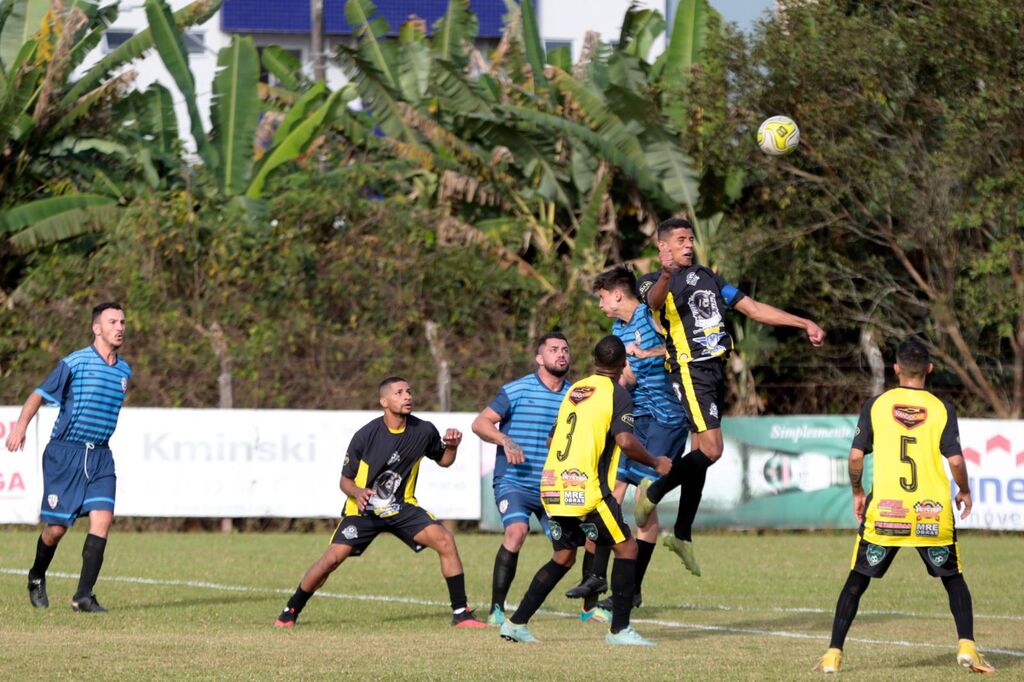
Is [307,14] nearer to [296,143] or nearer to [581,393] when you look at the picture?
[296,143]

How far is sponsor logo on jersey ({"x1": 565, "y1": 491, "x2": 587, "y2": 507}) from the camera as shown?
345 inches

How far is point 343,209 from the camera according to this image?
24750mm

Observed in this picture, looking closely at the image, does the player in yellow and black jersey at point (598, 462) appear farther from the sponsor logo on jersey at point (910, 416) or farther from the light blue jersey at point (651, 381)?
the light blue jersey at point (651, 381)

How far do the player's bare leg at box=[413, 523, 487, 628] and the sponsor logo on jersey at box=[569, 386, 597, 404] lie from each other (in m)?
1.76

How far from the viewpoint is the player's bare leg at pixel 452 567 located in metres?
10.1

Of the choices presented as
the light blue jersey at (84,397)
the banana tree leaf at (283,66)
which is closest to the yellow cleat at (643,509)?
the light blue jersey at (84,397)

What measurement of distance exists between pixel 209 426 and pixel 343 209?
257 inches

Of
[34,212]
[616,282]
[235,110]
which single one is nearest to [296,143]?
[235,110]

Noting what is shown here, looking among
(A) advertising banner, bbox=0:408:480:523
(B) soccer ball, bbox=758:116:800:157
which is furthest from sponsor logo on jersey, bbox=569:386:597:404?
(A) advertising banner, bbox=0:408:480:523

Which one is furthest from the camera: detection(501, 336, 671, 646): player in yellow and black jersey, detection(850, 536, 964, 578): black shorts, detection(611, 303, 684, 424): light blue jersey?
detection(611, 303, 684, 424): light blue jersey

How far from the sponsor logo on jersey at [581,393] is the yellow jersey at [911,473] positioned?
1.56 metres

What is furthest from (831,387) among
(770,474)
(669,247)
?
(669,247)

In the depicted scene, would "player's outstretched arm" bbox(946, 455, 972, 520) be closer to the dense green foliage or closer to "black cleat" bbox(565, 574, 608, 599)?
"black cleat" bbox(565, 574, 608, 599)

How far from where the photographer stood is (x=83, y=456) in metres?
10.9
